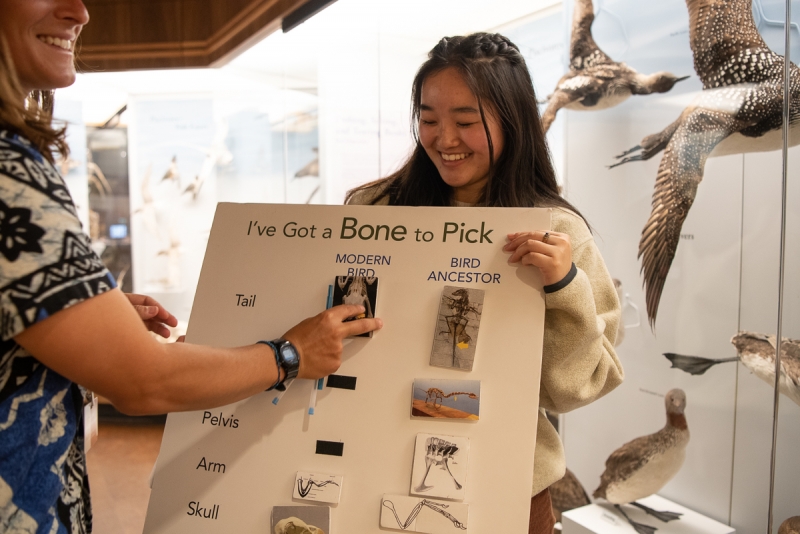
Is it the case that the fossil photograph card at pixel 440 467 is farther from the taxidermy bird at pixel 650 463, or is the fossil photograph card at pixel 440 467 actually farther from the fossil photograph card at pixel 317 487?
the taxidermy bird at pixel 650 463

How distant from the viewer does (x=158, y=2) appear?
149 inches

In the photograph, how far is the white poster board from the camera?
1.14 meters

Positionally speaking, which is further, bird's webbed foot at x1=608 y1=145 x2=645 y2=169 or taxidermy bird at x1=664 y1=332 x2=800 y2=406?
bird's webbed foot at x1=608 y1=145 x2=645 y2=169

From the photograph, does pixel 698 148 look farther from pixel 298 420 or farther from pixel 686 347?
pixel 298 420

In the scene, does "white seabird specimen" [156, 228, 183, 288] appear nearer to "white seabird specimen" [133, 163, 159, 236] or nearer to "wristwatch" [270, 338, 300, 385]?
"white seabird specimen" [133, 163, 159, 236]

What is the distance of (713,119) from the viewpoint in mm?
2137

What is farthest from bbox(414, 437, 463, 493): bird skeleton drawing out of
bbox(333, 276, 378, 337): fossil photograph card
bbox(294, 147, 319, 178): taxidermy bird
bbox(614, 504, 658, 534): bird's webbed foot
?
bbox(294, 147, 319, 178): taxidermy bird

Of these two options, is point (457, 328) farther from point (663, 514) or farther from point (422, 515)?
point (663, 514)

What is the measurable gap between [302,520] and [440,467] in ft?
0.91

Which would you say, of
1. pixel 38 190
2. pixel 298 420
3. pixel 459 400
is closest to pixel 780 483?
pixel 459 400

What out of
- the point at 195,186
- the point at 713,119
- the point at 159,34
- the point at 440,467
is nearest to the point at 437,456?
the point at 440,467

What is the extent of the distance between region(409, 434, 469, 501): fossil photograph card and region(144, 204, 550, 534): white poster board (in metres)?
0.01

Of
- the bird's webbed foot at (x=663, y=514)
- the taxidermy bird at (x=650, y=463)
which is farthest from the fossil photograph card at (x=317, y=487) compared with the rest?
the bird's webbed foot at (x=663, y=514)

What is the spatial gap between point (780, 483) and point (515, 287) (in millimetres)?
1505
